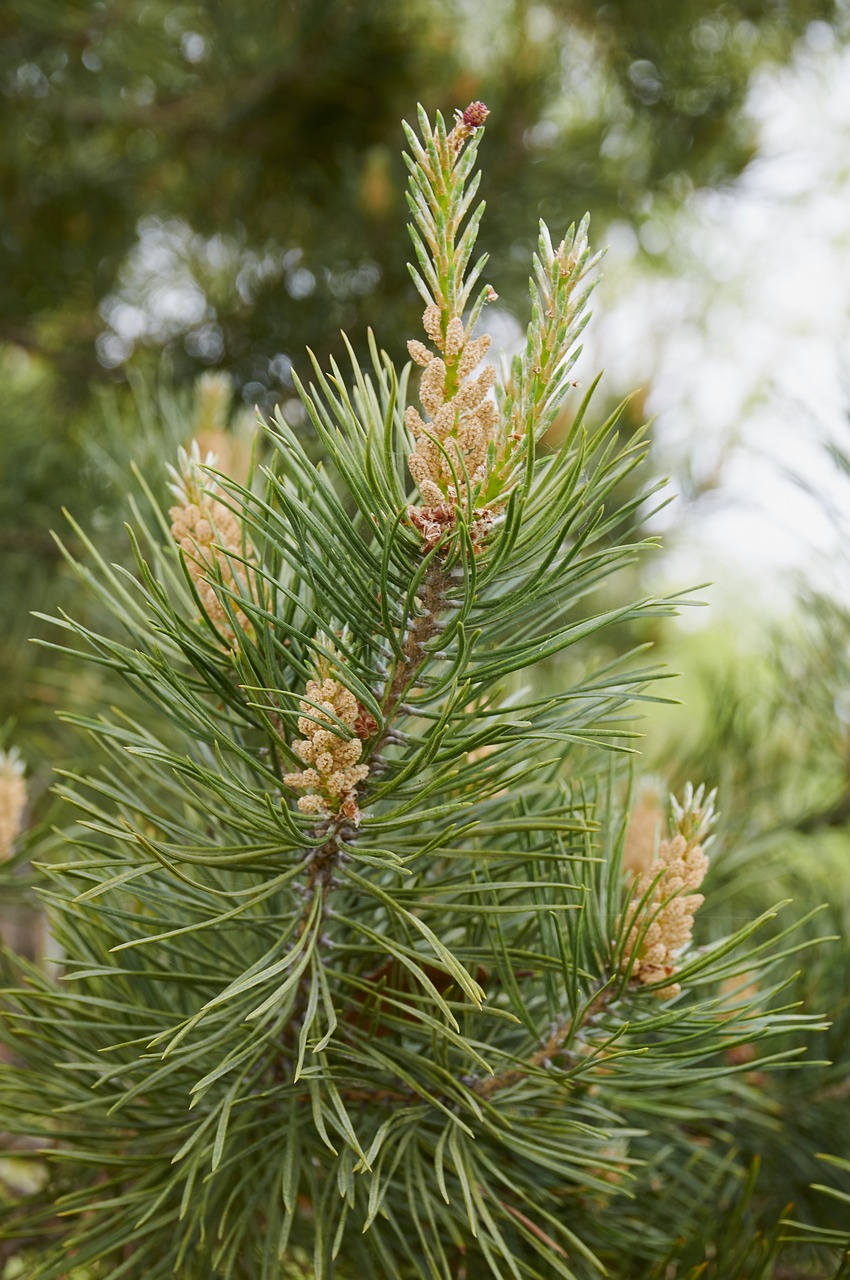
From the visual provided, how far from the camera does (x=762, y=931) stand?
61 cm

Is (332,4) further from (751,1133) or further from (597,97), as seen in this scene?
(751,1133)

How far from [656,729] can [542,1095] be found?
1.87 metres

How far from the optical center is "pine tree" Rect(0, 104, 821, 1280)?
0.83 feet

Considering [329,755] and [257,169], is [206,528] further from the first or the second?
[257,169]

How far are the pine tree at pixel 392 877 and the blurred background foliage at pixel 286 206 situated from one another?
379 mm

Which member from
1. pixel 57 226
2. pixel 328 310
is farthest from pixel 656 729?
pixel 57 226

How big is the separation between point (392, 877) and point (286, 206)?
1045 mm

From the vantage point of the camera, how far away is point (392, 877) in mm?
340

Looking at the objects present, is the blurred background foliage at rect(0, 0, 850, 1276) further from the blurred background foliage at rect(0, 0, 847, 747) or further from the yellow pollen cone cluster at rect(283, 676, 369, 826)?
the yellow pollen cone cluster at rect(283, 676, 369, 826)

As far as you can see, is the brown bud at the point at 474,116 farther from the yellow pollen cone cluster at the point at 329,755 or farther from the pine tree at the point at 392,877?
the yellow pollen cone cluster at the point at 329,755

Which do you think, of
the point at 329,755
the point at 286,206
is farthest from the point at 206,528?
the point at 286,206

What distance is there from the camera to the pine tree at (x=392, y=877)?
0.25 metres

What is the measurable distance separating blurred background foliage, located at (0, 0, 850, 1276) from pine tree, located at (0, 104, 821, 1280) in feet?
1.24

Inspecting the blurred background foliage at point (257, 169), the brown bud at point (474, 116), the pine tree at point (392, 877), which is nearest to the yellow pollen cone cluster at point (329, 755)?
the pine tree at point (392, 877)
